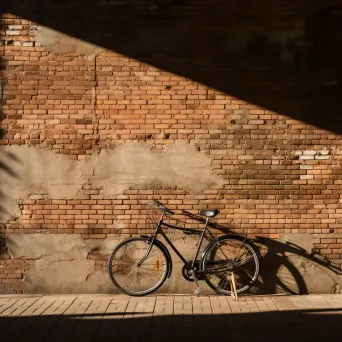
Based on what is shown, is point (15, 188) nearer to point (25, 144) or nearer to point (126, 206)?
point (25, 144)

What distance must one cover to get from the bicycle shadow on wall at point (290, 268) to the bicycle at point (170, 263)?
15cm

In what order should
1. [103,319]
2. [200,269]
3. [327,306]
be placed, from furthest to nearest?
1. [200,269]
2. [327,306]
3. [103,319]

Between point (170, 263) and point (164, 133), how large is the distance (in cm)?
174

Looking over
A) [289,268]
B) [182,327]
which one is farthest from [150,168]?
[182,327]

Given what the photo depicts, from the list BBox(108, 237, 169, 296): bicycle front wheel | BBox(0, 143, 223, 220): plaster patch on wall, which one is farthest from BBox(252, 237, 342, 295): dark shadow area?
BBox(108, 237, 169, 296): bicycle front wheel

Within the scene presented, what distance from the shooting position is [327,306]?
680 cm

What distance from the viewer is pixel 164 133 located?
7.56 meters

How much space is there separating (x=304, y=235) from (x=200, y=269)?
4.84 feet

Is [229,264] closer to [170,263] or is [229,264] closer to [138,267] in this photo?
[170,263]

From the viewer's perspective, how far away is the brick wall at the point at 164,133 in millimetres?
7512

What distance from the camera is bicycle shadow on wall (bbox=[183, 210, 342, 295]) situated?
7.46 meters

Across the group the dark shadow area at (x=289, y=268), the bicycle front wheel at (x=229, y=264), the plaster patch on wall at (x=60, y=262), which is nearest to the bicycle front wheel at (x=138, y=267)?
the plaster patch on wall at (x=60, y=262)

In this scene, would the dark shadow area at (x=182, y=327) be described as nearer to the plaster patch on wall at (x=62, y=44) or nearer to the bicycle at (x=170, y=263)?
the bicycle at (x=170, y=263)

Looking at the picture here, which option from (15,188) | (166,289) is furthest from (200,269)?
(15,188)
